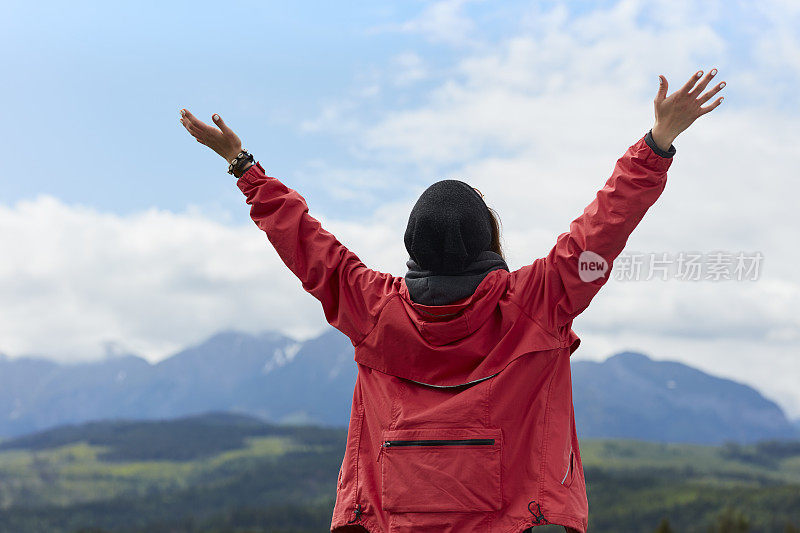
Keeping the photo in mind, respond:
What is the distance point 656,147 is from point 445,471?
7.45 ft

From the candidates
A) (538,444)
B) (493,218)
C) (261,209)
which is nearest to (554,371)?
(538,444)

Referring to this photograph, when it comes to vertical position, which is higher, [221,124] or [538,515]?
[221,124]

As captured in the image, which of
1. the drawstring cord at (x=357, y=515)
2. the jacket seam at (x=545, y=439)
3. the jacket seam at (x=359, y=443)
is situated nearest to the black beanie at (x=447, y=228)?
the jacket seam at (x=545, y=439)

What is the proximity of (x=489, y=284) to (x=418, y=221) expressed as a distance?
24.1 inches

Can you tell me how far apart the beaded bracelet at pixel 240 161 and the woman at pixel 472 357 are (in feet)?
1.77

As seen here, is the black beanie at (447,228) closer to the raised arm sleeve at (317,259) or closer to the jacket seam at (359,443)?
the raised arm sleeve at (317,259)

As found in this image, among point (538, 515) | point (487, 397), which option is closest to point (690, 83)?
point (487, 397)

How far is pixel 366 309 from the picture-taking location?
531 cm

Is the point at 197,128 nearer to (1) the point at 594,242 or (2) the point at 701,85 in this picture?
(1) the point at 594,242

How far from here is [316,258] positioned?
538 cm

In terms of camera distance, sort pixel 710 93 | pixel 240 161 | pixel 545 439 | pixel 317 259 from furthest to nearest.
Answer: pixel 240 161, pixel 317 259, pixel 545 439, pixel 710 93

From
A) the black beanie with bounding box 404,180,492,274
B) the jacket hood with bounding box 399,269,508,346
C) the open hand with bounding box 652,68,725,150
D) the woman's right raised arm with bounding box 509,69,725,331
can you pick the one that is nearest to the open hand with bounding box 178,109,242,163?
the black beanie with bounding box 404,180,492,274

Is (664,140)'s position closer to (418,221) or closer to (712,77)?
(712,77)

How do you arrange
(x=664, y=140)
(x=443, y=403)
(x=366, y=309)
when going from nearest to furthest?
(x=664, y=140)
(x=443, y=403)
(x=366, y=309)
